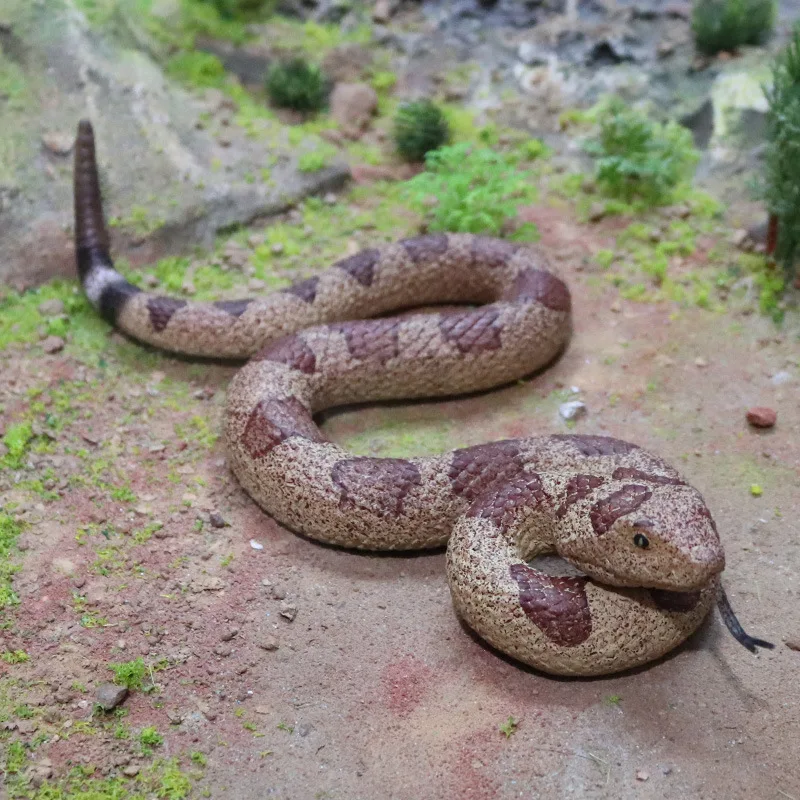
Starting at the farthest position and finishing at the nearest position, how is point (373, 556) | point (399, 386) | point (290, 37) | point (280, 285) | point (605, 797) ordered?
point (290, 37)
point (280, 285)
point (399, 386)
point (373, 556)
point (605, 797)

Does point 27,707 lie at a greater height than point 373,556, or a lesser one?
greater

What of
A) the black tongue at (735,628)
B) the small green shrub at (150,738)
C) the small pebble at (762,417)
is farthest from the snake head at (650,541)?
the small green shrub at (150,738)

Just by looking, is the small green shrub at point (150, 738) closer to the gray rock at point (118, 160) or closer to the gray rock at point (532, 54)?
the gray rock at point (118, 160)

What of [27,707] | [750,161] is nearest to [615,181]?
[750,161]

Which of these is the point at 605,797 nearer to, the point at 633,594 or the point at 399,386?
the point at 633,594

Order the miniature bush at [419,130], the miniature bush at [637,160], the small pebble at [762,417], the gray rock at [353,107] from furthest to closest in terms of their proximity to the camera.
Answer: the gray rock at [353,107]
the miniature bush at [419,130]
the miniature bush at [637,160]
the small pebble at [762,417]

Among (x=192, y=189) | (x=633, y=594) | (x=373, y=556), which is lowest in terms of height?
(x=373, y=556)

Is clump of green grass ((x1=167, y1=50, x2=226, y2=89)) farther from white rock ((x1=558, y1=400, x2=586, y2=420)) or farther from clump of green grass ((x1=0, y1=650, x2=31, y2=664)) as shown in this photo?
clump of green grass ((x1=0, y1=650, x2=31, y2=664))
